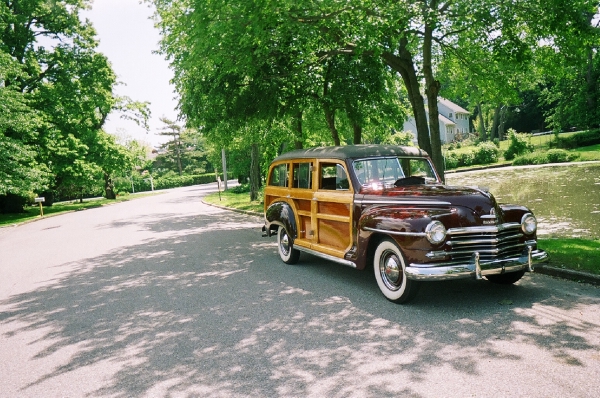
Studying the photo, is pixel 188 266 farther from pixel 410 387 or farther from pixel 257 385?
pixel 410 387

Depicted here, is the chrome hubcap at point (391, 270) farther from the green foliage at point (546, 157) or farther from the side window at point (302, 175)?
the green foliage at point (546, 157)

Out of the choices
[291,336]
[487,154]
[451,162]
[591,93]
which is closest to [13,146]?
[291,336]

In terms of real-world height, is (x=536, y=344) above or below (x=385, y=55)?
below

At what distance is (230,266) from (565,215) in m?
9.43

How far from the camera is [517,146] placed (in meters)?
40.8

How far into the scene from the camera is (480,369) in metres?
3.85

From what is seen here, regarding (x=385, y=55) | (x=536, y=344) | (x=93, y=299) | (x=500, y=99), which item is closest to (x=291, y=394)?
(x=536, y=344)

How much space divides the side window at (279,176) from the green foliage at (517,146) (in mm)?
36894

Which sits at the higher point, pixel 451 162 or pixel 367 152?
pixel 367 152

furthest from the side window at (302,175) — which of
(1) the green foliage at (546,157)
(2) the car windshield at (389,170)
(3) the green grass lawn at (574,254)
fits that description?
(1) the green foliage at (546,157)

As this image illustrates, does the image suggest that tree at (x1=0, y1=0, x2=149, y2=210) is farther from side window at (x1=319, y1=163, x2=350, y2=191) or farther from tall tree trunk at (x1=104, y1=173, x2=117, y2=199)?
side window at (x1=319, y1=163, x2=350, y2=191)

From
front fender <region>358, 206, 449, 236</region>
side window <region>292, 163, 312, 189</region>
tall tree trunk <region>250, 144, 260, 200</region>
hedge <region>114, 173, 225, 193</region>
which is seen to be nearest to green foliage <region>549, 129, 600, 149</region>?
tall tree trunk <region>250, 144, 260, 200</region>

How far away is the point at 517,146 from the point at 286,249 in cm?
3814

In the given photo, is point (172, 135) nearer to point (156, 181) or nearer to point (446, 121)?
point (156, 181)
